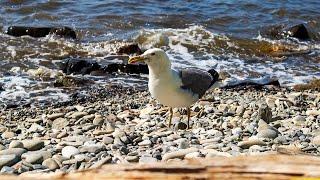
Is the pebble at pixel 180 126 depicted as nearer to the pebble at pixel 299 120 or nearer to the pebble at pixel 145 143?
the pebble at pixel 145 143

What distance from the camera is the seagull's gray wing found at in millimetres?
6965

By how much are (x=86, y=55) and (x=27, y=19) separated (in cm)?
462

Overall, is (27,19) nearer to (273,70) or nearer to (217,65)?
(217,65)

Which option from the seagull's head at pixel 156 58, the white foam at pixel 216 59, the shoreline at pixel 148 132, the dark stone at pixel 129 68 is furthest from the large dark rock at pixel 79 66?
the seagull's head at pixel 156 58

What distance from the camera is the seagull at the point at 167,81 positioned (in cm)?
664

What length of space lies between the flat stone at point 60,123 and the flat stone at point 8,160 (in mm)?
2218

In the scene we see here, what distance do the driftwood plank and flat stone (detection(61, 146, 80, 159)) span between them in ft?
12.0

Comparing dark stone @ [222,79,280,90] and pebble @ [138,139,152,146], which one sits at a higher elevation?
pebble @ [138,139,152,146]

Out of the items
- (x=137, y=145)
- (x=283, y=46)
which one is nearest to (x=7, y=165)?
(x=137, y=145)

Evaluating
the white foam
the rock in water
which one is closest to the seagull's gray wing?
the rock in water

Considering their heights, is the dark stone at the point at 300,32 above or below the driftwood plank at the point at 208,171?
below

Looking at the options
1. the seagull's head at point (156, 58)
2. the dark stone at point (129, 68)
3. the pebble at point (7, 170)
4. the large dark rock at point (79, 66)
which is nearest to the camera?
the pebble at point (7, 170)

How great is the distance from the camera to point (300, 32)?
18000mm

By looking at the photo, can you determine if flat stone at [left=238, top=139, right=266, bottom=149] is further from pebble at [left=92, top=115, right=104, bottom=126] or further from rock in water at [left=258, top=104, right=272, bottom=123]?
pebble at [left=92, top=115, right=104, bottom=126]
